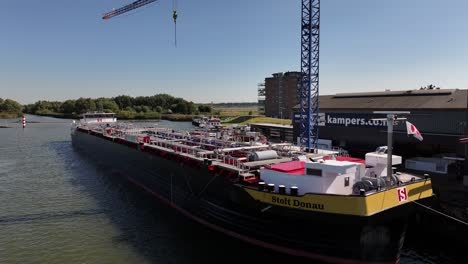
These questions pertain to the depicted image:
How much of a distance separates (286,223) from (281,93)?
5305 inches

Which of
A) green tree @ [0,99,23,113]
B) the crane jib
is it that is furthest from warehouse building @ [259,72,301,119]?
green tree @ [0,99,23,113]

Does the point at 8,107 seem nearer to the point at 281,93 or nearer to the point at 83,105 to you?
the point at 83,105

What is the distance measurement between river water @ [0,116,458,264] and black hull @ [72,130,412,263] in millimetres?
898

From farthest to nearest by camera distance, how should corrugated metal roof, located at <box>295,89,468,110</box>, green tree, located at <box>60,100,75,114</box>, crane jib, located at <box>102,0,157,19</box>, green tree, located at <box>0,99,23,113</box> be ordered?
1. green tree, located at <box>0,99,23,113</box>
2. green tree, located at <box>60,100,75,114</box>
3. crane jib, located at <box>102,0,157,19</box>
4. corrugated metal roof, located at <box>295,89,468,110</box>

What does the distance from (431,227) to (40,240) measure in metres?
22.8

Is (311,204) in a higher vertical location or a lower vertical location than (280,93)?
lower

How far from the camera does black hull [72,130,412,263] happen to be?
45.5 ft

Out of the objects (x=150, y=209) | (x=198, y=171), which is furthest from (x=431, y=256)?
(x=150, y=209)

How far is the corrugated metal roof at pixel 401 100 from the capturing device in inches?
1134

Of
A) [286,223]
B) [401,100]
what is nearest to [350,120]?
[401,100]

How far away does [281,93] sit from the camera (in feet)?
482

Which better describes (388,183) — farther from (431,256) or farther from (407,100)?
(407,100)

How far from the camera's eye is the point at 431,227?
19.8m

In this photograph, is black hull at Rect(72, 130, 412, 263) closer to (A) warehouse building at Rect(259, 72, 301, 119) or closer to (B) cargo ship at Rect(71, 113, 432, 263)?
A: (B) cargo ship at Rect(71, 113, 432, 263)
